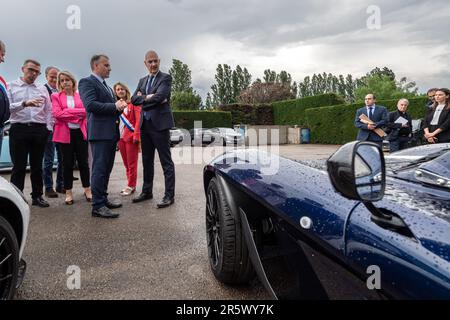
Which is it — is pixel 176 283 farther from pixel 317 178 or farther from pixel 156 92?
pixel 156 92

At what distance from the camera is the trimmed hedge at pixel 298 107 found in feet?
83.0

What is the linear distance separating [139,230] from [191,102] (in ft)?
150

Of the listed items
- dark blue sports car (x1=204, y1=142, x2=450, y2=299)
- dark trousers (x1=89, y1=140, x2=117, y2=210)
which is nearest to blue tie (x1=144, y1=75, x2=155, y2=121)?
dark trousers (x1=89, y1=140, x2=117, y2=210)

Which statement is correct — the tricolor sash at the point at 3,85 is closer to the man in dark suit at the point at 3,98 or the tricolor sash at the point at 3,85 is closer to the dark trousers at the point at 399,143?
the man in dark suit at the point at 3,98

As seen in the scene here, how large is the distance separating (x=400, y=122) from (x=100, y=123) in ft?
19.1

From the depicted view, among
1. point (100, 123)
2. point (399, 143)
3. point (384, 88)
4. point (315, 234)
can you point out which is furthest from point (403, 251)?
point (384, 88)

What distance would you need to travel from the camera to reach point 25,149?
4242 millimetres

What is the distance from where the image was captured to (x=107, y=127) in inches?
156

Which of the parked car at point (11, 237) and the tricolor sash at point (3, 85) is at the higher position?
the tricolor sash at point (3, 85)

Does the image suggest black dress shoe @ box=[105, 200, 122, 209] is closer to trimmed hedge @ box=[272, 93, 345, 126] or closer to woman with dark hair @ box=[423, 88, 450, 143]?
woman with dark hair @ box=[423, 88, 450, 143]

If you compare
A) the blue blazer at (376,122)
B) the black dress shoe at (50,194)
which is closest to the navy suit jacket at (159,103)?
the black dress shoe at (50,194)

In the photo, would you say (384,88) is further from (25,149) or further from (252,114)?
(25,149)

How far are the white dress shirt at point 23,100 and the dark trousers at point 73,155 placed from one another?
41 centimetres

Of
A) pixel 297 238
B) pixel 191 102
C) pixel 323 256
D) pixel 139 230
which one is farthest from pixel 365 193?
pixel 191 102
